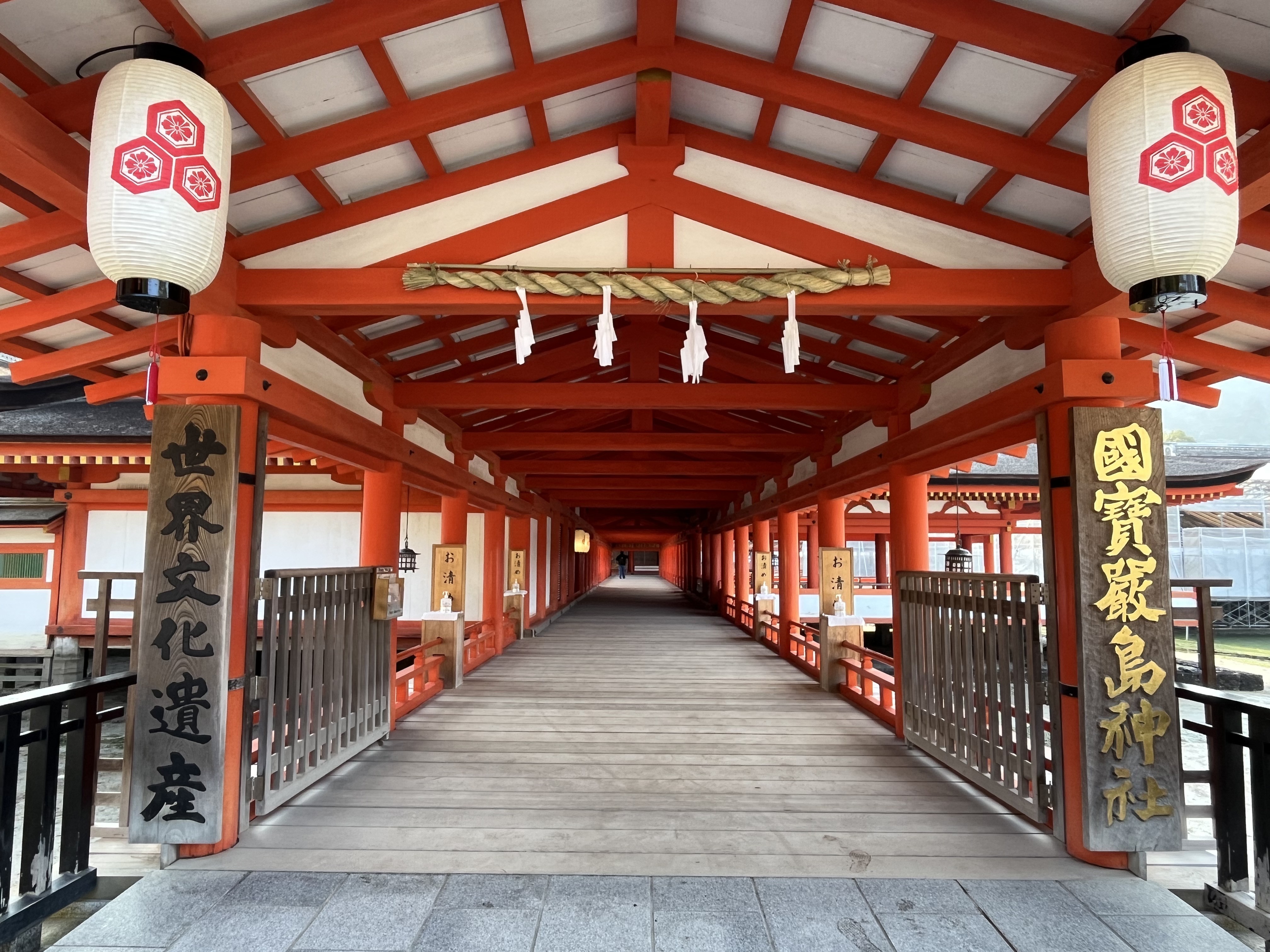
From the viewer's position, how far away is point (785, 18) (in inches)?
122

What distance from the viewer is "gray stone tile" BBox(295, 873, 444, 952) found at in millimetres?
2641

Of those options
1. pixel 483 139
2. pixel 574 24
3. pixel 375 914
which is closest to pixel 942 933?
pixel 375 914

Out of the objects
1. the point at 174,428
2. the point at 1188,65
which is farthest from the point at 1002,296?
the point at 174,428

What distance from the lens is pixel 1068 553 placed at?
3506 mm

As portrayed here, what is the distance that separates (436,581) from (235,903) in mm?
4716

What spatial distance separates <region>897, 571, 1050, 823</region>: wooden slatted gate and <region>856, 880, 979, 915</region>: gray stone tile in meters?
0.91

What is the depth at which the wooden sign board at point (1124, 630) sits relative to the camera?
10.8 ft

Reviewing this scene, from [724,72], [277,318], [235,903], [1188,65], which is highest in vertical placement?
[724,72]

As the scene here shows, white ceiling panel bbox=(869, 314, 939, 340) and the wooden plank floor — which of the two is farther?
white ceiling panel bbox=(869, 314, 939, 340)

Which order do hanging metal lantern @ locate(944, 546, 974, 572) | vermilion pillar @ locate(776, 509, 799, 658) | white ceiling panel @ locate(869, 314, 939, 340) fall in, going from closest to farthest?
white ceiling panel @ locate(869, 314, 939, 340), hanging metal lantern @ locate(944, 546, 974, 572), vermilion pillar @ locate(776, 509, 799, 658)

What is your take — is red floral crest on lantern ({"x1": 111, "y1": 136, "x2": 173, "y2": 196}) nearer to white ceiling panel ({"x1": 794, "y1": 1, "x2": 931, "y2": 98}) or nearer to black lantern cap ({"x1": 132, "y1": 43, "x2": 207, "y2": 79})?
black lantern cap ({"x1": 132, "y1": 43, "x2": 207, "y2": 79})

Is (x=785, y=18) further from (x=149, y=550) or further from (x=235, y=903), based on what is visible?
(x=235, y=903)

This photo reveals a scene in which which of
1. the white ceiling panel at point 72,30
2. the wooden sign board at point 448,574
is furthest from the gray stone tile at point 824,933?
the wooden sign board at point 448,574

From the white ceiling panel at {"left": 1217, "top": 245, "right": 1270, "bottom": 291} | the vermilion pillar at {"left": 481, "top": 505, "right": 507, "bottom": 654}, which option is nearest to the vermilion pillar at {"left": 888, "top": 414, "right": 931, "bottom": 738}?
the white ceiling panel at {"left": 1217, "top": 245, "right": 1270, "bottom": 291}
